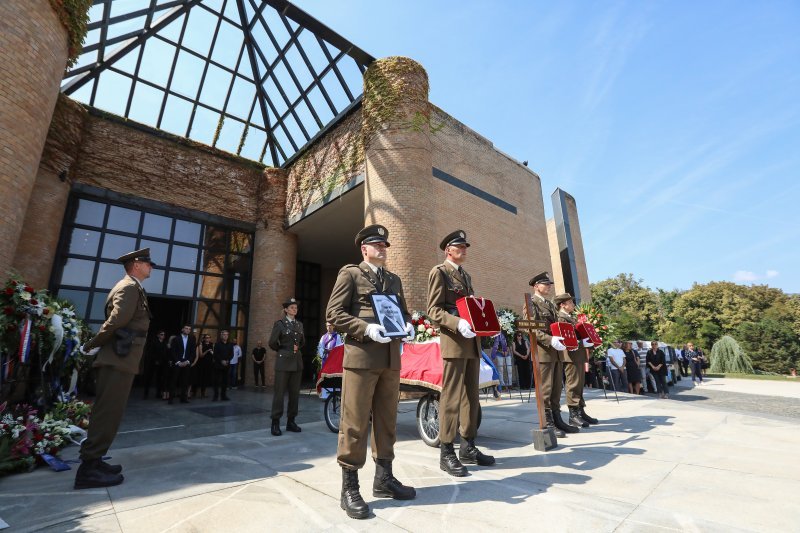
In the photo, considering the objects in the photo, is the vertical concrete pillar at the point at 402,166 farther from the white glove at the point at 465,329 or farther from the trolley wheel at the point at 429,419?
the white glove at the point at 465,329

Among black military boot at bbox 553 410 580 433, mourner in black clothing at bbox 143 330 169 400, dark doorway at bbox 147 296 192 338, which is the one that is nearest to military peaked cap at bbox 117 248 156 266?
black military boot at bbox 553 410 580 433

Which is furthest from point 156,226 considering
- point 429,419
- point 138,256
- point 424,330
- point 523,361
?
point 523,361

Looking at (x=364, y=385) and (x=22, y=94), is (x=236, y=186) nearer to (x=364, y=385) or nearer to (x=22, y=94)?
(x=22, y=94)

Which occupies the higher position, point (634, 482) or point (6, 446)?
point (6, 446)

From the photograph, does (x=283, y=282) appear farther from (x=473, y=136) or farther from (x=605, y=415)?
(x=605, y=415)

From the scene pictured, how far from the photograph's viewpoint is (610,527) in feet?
6.79

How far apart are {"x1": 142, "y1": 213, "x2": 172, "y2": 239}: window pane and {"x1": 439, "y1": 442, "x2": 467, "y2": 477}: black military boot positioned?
495 inches

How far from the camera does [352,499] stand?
2.37m

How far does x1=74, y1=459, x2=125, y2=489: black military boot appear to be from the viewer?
9.70ft

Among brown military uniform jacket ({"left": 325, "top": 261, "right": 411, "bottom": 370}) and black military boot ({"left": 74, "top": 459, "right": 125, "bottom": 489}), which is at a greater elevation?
brown military uniform jacket ({"left": 325, "top": 261, "right": 411, "bottom": 370})

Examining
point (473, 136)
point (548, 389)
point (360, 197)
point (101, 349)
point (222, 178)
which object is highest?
point (473, 136)

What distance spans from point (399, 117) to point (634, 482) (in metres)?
10.1

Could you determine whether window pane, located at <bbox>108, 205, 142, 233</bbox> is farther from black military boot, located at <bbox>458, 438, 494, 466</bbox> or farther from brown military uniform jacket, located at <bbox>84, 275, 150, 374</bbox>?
black military boot, located at <bbox>458, 438, 494, 466</bbox>

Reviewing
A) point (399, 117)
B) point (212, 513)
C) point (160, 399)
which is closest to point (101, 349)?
point (212, 513)
